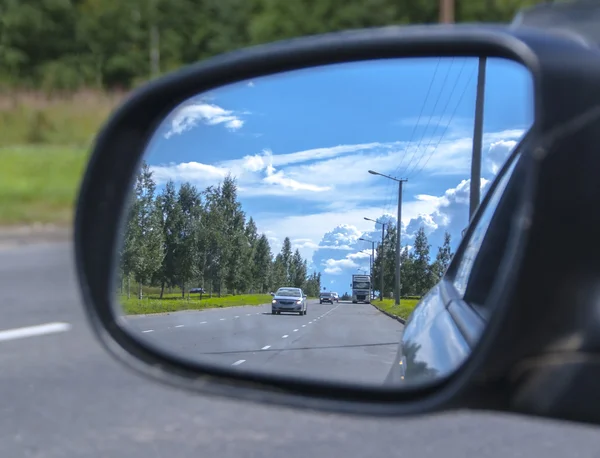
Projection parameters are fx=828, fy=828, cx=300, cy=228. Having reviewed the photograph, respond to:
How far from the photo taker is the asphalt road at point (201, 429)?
404 cm

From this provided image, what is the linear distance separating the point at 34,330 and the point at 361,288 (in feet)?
22.1

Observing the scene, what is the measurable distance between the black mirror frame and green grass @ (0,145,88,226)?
628 inches

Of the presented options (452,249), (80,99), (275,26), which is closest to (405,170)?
(452,249)

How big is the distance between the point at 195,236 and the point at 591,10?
A: 3.06 feet

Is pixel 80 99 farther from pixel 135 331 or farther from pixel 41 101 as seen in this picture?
pixel 135 331

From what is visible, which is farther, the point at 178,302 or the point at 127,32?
the point at 127,32

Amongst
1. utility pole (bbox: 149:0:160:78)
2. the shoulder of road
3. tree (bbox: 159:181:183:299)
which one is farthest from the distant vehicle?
utility pole (bbox: 149:0:160:78)

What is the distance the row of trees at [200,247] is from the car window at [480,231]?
1.01ft

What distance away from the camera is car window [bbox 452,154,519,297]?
148 cm

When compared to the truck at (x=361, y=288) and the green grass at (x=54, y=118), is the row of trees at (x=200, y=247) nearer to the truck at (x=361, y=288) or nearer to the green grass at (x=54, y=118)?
the truck at (x=361, y=288)

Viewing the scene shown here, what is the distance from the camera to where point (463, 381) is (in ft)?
4.02

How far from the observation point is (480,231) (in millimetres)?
1597

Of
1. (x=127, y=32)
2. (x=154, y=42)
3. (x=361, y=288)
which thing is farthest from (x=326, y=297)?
(x=127, y=32)

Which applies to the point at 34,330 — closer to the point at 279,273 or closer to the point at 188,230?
the point at 188,230
